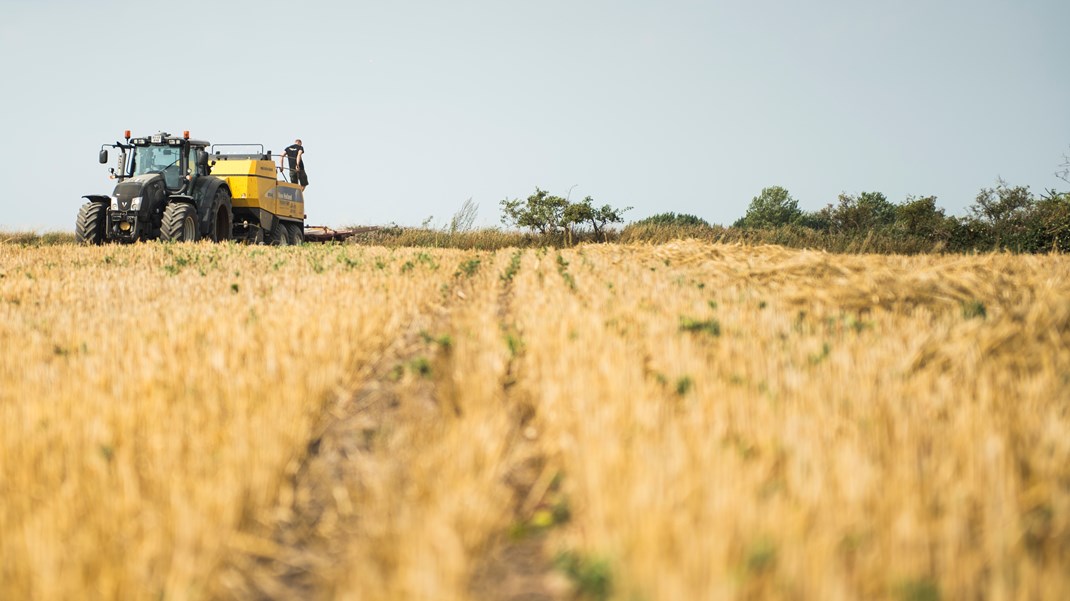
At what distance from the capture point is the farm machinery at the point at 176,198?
53.1ft

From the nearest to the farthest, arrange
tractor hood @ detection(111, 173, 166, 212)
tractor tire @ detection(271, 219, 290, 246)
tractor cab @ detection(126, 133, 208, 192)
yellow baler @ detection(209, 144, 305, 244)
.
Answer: tractor hood @ detection(111, 173, 166, 212) < tractor cab @ detection(126, 133, 208, 192) < yellow baler @ detection(209, 144, 305, 244) < tractor tire @ detection(271, 219, 290, 246)

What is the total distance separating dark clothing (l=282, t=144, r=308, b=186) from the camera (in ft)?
68.8

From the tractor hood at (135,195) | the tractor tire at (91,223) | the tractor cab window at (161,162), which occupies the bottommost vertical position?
the tractor tire at (91,223)

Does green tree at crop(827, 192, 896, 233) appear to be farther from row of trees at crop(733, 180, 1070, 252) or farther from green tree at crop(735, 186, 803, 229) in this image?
green tree at crop(735, 186, 803, 229)

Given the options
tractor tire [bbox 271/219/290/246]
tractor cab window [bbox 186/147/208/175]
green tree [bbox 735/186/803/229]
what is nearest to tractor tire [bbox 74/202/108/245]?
tractor cab window [bbox 186/147/208/175]

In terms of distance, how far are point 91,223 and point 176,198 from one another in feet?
5.78

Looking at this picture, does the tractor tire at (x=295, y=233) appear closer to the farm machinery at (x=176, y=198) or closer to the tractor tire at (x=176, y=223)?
the farm machinery at (x=176, y=198)

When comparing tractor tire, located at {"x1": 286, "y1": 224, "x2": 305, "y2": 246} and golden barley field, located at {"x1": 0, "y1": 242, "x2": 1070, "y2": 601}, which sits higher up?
tractor tire, located at {"x1": 286, "y1": 224, "x2": 305, "y2": 246}

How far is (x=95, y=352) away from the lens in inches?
179

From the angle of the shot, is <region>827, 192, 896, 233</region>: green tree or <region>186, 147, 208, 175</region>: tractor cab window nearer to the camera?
<region>186, 147, 208, 175</region>: tractor cab window

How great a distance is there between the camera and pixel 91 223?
54.0ft

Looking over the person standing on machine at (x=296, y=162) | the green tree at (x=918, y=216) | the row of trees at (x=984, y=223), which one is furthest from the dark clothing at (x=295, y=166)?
the green tree at (x=918, y=216)

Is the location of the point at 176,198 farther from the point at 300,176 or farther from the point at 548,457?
the point at 548,457

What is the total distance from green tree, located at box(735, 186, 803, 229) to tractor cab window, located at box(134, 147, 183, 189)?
220 ft
